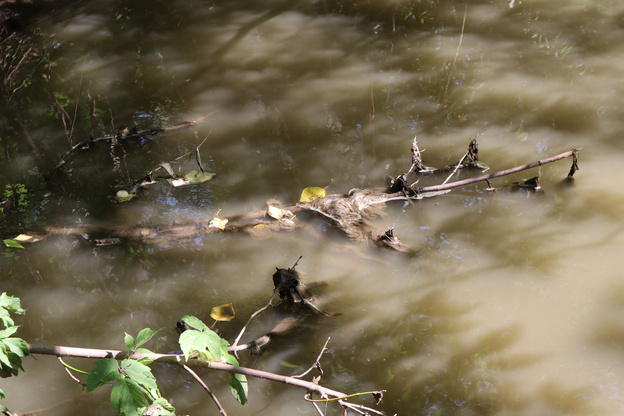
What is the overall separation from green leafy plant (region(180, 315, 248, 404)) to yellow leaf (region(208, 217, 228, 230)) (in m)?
0.85

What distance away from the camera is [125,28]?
149 inches

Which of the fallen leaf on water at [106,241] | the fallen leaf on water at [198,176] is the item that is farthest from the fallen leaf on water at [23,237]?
the fallen leaf on water at [198,176]

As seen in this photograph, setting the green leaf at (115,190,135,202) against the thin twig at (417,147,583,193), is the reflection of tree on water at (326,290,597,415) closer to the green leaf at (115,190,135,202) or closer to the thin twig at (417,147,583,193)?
the thin twig at (417,147,583,193)

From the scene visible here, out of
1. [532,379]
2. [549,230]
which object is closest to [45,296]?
[532,379]

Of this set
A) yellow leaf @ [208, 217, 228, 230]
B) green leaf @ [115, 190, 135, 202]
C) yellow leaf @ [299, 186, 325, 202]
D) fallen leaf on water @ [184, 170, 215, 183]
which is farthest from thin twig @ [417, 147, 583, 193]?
green leaf @ [115, 190, 135, 202]

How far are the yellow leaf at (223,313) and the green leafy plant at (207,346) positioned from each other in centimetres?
41

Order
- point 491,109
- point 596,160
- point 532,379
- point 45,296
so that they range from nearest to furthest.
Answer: point 532,379 → point 45,296 → point 596,160 → point 491,109

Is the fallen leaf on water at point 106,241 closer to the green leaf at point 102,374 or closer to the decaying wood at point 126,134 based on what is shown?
the decaying wood at point 126,134

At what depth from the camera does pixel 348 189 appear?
7.48ft

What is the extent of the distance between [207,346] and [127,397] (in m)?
0.21

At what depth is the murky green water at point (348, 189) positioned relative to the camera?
1565mm

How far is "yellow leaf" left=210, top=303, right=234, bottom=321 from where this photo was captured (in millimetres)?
1734

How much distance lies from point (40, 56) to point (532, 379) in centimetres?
351

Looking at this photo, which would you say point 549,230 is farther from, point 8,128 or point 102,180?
point 8,128
